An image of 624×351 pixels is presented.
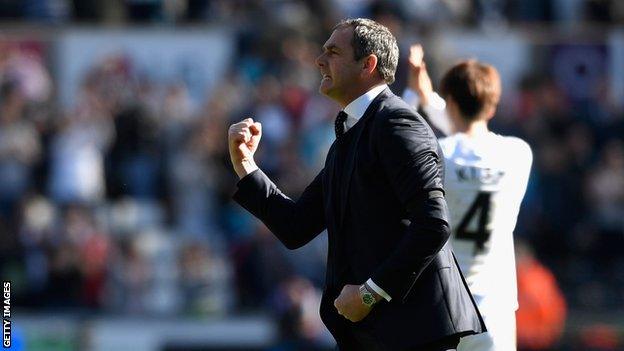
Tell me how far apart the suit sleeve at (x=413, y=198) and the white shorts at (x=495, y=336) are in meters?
1.46

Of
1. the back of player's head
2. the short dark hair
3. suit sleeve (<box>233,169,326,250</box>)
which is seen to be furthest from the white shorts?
the short dark hair

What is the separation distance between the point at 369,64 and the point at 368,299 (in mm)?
972

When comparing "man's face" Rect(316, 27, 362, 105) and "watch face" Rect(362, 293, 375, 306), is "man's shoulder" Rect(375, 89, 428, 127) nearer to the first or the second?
"man's face" Rect(316, 27, 362, 105)

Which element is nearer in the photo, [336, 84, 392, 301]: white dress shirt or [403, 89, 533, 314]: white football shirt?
[336, 84, 392, 301]: white dress shirt

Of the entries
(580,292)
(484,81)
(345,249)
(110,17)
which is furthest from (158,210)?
(345,249)

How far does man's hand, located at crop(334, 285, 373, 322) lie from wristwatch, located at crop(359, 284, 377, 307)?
13 mm

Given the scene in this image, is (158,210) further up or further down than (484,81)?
further down

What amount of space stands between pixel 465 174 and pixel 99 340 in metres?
7.34

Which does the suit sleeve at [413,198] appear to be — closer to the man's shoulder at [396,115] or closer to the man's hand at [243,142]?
the man's shoulder at [396,115]

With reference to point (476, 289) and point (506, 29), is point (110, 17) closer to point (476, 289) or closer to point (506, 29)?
point (506, 29)

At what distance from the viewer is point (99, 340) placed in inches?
545

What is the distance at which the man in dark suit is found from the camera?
5.66m

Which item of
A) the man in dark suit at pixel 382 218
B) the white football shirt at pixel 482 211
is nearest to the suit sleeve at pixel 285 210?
the man in dark suit at pixel 382 218

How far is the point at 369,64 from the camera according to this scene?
236 inches
